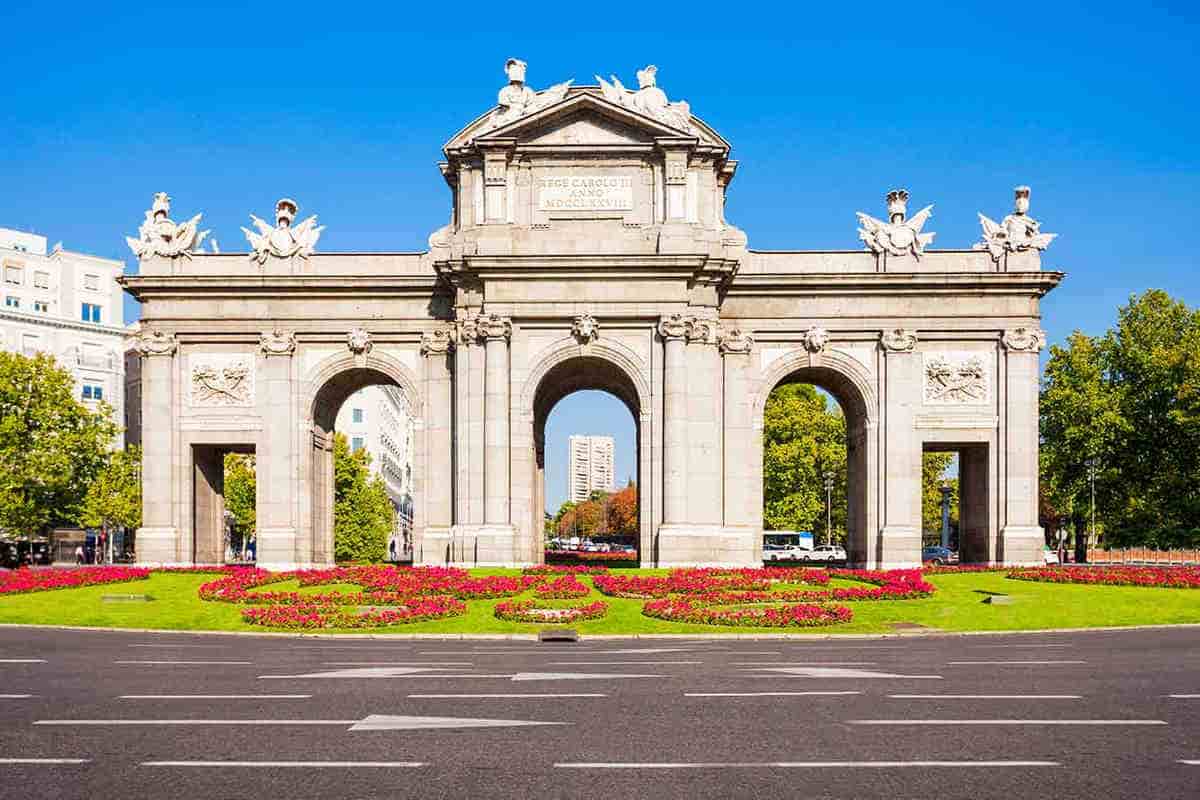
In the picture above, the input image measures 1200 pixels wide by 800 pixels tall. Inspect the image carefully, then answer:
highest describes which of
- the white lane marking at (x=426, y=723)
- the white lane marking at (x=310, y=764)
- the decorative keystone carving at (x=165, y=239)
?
the decorative keystone carving at (x=165, y=239)

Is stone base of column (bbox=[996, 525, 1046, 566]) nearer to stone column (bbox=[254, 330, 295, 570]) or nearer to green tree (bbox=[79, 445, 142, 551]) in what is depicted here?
stone column (bbox=[254, 330, 295, 570])

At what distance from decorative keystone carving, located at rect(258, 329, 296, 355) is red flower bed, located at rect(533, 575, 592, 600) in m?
22.3

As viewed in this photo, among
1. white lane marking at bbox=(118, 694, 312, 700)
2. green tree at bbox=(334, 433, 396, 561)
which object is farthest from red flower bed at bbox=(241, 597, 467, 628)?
green tree at bbox=(334, 433, 396, 561)

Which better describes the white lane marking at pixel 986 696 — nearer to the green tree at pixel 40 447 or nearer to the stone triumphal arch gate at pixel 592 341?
the stone triumphal arch gate at pixel 592 341

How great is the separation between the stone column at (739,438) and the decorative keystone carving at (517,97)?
14.6 meters

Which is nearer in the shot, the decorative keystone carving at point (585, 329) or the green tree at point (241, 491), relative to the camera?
the decorative keystone carving at point (585, 329)

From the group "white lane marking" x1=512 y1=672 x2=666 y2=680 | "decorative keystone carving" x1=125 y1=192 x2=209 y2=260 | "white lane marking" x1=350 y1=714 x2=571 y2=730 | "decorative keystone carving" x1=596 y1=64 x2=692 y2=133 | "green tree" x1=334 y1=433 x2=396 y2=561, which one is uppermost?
"decorative keystone carving" x1=596 y1=64 x2=692 y2=133

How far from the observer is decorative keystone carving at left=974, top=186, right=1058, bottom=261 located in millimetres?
61688

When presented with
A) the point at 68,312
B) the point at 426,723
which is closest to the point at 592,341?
the point at 426,723

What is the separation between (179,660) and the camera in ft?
90.0

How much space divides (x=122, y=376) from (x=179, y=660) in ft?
358

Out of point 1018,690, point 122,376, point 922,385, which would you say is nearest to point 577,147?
point 922,385

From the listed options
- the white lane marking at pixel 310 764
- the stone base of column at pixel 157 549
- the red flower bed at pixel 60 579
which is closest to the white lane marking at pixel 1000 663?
the white lane marking at pixel 310 764

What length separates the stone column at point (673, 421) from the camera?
5706 centimetres
